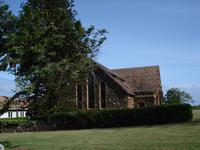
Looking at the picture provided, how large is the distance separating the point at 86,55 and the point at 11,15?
16.8ft

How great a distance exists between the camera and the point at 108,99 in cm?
5316

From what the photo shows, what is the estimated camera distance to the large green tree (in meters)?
19.2

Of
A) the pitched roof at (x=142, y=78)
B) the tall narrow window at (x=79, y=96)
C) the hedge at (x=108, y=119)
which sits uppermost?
the pitched roof at (x=142, y=78)

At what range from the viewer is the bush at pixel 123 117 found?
4000cm

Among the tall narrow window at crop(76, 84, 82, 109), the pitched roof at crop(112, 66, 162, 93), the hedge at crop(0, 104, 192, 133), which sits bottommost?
the hedge at crop(0, 104, 192, 133)

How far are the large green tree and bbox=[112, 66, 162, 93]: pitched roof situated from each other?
33.9 m

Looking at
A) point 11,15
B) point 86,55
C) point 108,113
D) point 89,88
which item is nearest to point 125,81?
point 89,88

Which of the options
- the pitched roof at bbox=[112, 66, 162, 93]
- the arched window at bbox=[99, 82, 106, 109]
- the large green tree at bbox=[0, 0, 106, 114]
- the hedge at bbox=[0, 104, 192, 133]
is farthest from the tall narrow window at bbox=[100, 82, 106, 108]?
the large green tree at bbox=[0, 0, 106, 114]

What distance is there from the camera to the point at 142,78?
57781 mm

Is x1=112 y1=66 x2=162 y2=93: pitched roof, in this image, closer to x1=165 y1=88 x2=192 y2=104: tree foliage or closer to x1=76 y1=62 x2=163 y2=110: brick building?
x1=76 y1=62 x2=163 y2=110: brick building

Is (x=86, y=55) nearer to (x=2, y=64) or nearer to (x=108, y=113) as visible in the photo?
(x=2, y=64)

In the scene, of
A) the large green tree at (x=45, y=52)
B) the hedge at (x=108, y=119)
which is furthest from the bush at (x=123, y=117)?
the large green tree at (x=45, y=52)

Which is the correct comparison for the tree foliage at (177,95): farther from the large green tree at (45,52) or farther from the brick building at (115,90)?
the large green tree at (45,52)

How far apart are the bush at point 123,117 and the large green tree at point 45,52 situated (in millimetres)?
19564
